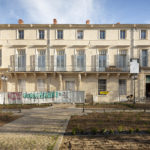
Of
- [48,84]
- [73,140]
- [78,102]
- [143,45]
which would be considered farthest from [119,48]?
[73,140]

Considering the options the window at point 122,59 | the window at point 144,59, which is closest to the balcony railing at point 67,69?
the window at point 122,59

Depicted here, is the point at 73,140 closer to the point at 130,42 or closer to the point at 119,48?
the point at 119,48

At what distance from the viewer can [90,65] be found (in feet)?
53.1

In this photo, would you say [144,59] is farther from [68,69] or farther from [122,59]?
[68,69]

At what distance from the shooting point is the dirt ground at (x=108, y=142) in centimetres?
379

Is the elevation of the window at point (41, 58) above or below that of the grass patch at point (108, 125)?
above

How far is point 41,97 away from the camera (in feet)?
46.4

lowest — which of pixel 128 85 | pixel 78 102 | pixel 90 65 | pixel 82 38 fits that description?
pixel 78 102

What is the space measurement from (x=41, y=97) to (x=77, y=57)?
309 inches

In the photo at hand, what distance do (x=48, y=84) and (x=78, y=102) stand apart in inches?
216

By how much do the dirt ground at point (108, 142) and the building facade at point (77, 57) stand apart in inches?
447

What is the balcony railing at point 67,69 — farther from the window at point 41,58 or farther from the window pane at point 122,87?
the window pane at point 122,87

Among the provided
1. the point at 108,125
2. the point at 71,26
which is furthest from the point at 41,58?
the point at 108,125

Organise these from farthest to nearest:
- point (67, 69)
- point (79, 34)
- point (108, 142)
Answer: point (79, 34), point (67, 69), point (108, 142)
